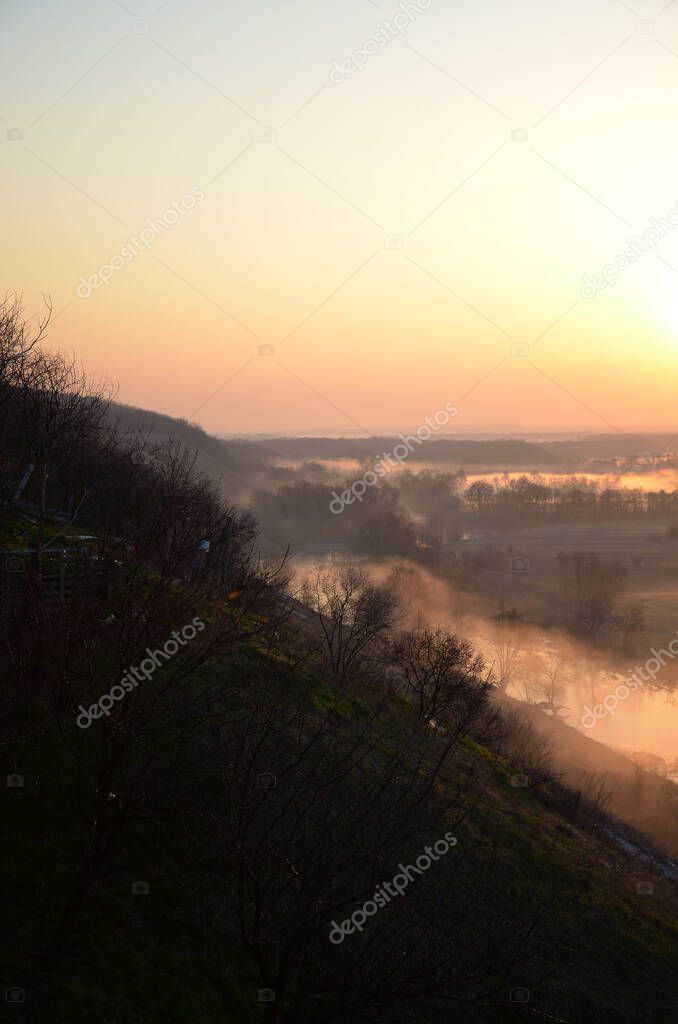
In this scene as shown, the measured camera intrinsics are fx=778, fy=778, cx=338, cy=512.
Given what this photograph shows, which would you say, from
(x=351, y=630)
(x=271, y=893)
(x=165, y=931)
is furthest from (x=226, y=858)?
(x=351, y=630)

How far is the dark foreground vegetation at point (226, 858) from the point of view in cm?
745

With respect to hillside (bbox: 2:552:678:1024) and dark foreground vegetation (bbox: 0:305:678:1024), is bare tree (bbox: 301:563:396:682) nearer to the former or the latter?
dark foreground vegetation (bbox: 0:305:678:1024)

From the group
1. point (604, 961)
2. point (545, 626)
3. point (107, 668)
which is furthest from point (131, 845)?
point (545, 626)

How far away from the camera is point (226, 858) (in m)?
11.6

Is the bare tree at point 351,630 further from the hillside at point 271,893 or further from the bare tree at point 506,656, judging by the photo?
the bare tree at point 506,656

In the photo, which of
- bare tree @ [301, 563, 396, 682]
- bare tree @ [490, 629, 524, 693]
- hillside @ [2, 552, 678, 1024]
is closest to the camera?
hillside @ [2, 552, 678, 1024]

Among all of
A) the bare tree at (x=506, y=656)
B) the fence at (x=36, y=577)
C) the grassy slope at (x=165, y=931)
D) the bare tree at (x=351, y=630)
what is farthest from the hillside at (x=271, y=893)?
the bare tree at (x=506, y=656)

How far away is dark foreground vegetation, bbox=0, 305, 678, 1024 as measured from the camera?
293 inches

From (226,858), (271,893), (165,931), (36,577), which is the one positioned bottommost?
(165,931)

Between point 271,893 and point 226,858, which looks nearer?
point 271,893

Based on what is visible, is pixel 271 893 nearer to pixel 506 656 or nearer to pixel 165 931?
pixel 165 931

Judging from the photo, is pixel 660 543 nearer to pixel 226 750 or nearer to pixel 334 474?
pixel 334 474

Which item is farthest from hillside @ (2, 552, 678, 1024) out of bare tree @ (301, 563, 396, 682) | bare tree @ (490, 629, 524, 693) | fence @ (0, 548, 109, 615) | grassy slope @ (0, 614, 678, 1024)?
bare tree @ (490, 629, 524, 693)

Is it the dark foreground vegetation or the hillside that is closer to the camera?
the hillside
